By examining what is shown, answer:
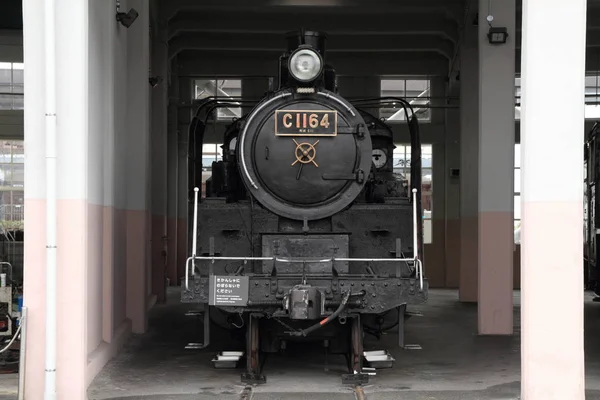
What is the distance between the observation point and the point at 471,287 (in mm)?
15805

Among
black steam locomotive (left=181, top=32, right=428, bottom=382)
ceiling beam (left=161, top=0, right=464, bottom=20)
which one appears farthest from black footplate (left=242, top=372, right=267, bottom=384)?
ceiling beam (left=161, top=0, right=464, bottom=20)

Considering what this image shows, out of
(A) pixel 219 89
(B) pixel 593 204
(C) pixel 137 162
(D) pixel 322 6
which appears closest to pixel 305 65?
(C) pixel 137 162

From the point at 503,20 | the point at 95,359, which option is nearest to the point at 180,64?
the point at 503,20

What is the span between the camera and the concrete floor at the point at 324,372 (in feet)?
22.9

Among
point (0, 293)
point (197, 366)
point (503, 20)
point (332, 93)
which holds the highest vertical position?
point (503, 20)

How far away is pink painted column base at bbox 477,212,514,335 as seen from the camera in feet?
35.6

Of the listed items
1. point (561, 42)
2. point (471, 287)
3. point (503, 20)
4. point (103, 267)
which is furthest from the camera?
point (471, 287)

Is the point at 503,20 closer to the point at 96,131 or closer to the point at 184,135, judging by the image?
the point at 96,131

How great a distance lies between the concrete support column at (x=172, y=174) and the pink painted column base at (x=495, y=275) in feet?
28.1

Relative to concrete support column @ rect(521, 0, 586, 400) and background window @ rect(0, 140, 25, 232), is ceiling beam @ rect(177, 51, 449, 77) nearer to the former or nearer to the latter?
background window @ rect(0, 140, 25, 232)

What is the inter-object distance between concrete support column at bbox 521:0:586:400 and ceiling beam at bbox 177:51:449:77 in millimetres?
11907

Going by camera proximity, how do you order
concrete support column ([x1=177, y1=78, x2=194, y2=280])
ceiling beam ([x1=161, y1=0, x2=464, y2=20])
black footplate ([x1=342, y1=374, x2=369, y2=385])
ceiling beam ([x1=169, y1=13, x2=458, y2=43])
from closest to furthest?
black footplate ([x1=342, y1=374, x2=369, y2=385])
ceiling beam ([x1=161, y1=0, x2=464, y2=20])
ceiling beam ([x1=169, y1=13, x2=458, y2=43])
concrete support column ([x1=177, y1=78, x2=194, y2=280])

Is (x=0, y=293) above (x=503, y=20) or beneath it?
beneath

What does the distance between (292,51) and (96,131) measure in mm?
2023
